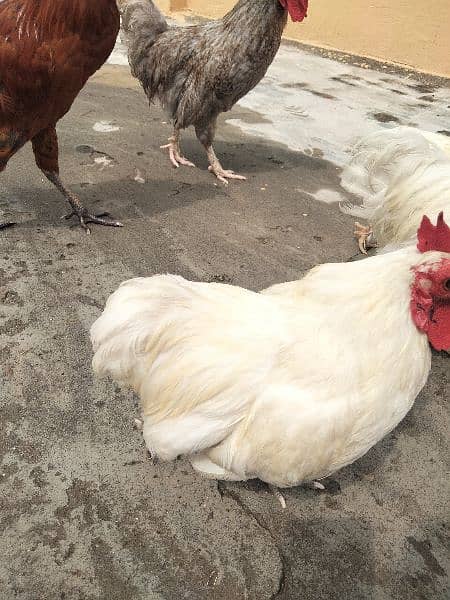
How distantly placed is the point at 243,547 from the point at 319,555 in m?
0.35

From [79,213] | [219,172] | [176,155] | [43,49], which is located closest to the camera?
[43,49]

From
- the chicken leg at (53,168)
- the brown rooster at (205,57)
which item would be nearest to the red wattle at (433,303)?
the chicken leg at (53,168)

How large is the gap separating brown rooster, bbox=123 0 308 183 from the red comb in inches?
136

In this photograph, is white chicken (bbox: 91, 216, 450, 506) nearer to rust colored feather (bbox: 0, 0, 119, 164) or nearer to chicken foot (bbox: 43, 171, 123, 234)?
rust colored feather (bbox: 0, 0, 119, 164)

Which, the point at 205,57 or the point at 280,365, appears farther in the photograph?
the point at 205,57

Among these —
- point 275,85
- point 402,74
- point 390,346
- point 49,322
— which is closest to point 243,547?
point 390,346

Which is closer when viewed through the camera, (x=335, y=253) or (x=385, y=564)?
(x=385, y=564)

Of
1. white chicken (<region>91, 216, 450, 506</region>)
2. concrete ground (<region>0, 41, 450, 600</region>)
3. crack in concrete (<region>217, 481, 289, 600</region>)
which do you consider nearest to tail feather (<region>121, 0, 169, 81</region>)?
concrete ground (<region>0, 41, 450, 600</region>)

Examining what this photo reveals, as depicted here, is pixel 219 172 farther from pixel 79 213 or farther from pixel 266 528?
pixel 266 528

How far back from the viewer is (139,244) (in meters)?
3.88

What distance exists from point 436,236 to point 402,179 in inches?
68.6

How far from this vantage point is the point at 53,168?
3.78 meters

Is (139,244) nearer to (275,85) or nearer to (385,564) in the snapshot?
(385,564)

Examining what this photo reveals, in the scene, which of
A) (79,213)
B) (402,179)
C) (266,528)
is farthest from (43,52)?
(266,528)
